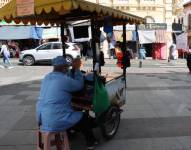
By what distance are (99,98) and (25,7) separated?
6.21 feet

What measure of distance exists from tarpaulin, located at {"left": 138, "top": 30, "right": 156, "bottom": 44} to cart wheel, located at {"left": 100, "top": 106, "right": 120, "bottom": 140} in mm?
32342

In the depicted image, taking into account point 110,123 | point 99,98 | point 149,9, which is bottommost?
point 110,123

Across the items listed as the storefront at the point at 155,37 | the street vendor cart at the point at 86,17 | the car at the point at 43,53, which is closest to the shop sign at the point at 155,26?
the storefront at the point at 155,37

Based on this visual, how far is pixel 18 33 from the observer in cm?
4012

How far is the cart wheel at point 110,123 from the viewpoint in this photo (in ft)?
25.3

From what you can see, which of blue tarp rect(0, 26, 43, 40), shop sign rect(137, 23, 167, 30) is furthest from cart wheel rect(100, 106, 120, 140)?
shop sign rect(137, 23, 167, 30)

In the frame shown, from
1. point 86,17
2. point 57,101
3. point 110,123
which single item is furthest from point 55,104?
point 86,17

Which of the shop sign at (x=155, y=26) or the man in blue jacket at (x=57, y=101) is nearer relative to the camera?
the man in blue jacket at (x=57, y=101)

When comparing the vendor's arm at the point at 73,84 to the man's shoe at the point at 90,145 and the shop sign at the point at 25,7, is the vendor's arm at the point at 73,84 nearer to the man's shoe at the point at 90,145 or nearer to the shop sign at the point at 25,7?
the man's shoe at the point at 90,145

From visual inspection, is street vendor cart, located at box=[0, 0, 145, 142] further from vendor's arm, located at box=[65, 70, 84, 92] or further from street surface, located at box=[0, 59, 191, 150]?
vendor's arm, located at box=[65, 70, 84, 92]

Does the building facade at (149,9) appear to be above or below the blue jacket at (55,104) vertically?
above

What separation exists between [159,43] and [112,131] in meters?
32.6

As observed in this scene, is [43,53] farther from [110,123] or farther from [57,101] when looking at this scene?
[57,101]

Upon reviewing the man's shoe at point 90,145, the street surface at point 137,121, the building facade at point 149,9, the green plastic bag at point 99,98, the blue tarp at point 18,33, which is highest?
the building facade at point 149,9
